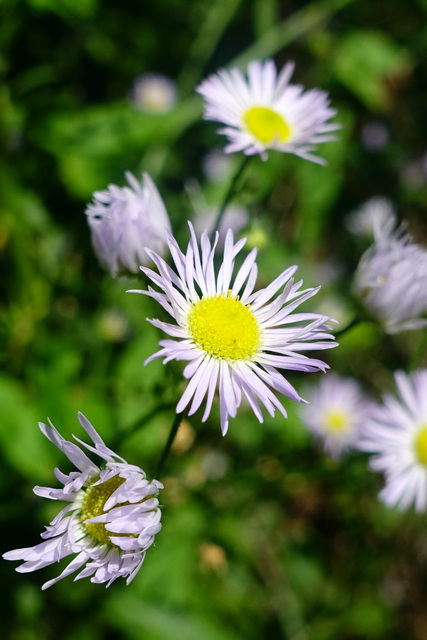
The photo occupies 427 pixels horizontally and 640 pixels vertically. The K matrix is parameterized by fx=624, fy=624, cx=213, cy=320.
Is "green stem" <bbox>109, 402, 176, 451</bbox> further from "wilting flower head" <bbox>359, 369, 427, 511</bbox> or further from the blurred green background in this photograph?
"wilting flower head" <bbox>359, 369, 427, 511</bbox>

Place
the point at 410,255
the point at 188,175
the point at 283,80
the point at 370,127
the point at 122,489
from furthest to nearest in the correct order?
the point at 370,127, the point at 188,175, the point at 283,80, the point at 410,255, the point at 122,489

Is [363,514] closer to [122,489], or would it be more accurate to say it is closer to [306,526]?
[306,526]

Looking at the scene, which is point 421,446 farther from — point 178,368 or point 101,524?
point 101,524

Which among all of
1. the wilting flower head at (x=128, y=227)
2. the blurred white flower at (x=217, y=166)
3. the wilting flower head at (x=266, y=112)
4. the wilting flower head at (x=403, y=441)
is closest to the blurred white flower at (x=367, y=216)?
the blurred white flower at (x=217, y=166)

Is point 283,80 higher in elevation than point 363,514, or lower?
higher

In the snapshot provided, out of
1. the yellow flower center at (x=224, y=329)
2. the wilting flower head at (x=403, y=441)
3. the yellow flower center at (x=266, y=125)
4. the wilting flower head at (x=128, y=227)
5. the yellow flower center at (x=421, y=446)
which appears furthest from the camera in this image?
the yellow flower center at (x=421, y=446)

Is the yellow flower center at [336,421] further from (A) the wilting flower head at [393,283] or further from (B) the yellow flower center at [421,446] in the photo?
(A) the wilting flower head at [393,283]

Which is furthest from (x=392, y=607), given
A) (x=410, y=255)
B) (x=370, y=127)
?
(x=370, y=127)

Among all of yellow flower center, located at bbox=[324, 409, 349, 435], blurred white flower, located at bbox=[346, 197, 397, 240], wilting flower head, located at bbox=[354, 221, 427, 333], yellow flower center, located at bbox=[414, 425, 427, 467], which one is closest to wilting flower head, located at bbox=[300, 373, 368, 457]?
yellow flower center, located at bbox=[324, 409, 349, 435]
